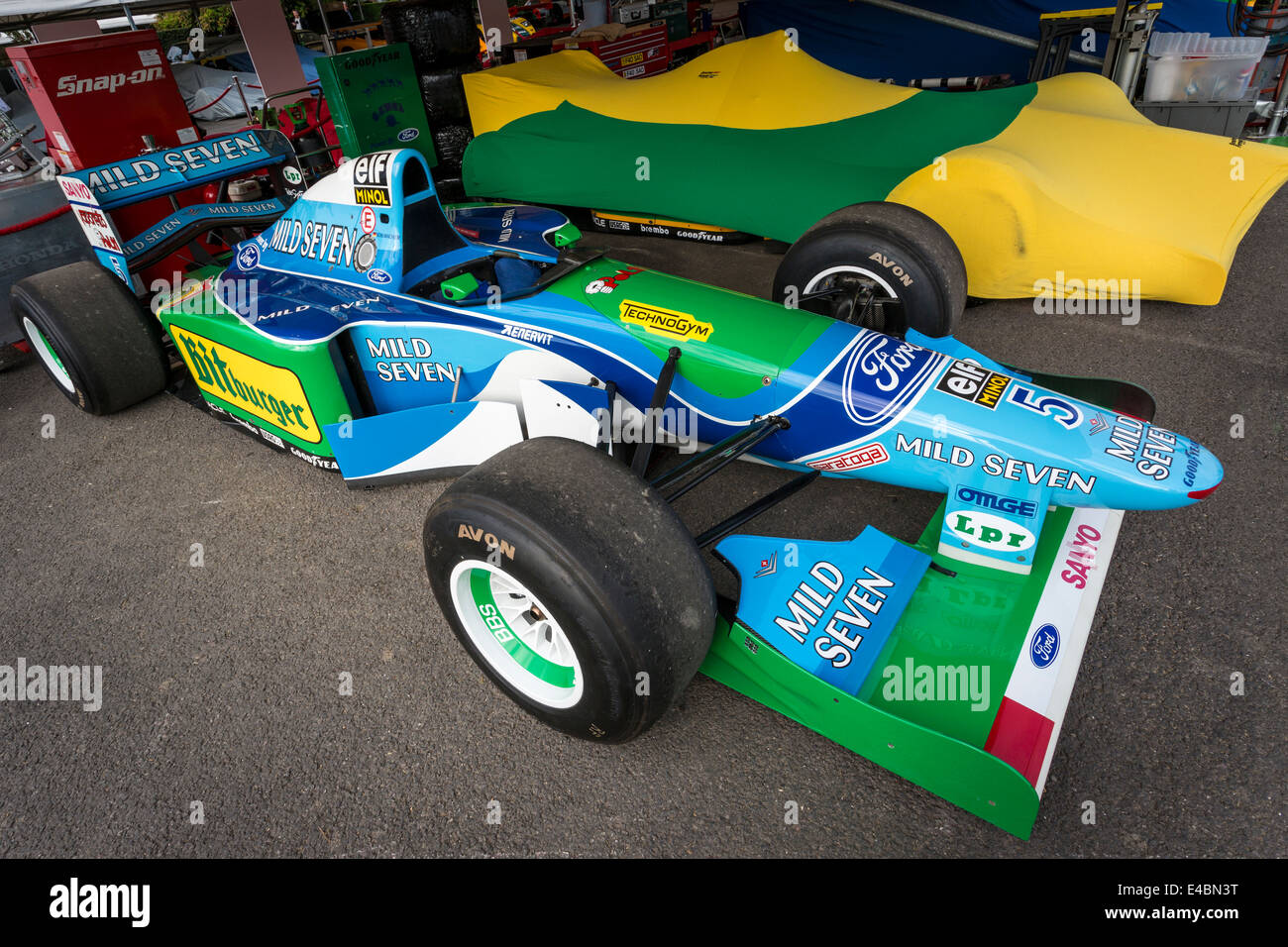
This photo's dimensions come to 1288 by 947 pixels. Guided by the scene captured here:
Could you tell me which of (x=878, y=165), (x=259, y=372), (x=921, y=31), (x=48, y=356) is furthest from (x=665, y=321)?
(x=921, y=31)

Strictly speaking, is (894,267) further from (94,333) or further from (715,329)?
(94,333)

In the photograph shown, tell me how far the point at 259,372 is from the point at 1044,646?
331cm

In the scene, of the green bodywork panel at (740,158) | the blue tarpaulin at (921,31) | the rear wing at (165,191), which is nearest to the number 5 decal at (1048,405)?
the green bodywork panel at (740,158)

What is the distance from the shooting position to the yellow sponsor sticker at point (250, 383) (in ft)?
10.4

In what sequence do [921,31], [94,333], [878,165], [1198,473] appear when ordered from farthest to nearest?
[921,31] < [878,165] < [94,333] < [1198,473]

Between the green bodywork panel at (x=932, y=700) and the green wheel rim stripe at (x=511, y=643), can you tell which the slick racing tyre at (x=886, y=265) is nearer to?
the green bodywork panel at (x=932, y=700)

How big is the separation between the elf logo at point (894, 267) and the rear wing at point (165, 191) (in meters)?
3.39

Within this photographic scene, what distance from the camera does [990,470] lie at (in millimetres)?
2277

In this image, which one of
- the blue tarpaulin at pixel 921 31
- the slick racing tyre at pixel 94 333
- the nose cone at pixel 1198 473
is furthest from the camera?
the blue tarpaulin at pixel 921 31

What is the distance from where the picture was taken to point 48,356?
3.99 meters

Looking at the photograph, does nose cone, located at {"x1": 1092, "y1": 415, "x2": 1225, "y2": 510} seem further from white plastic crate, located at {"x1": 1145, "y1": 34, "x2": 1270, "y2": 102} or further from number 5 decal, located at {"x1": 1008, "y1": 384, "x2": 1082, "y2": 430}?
white plastic crate, located at {"x1": 1145, "y1": 34, "x2": 1270, "y2": 102}
